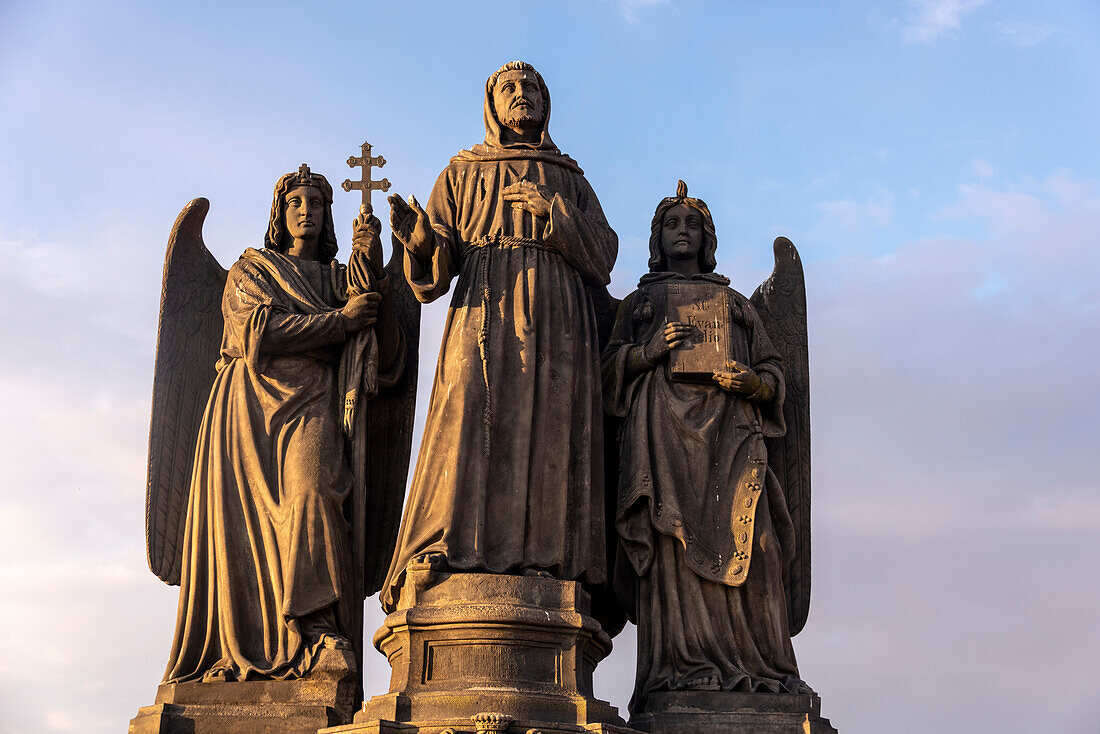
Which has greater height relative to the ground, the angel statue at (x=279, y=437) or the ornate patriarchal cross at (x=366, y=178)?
the ornate patriarchal cross at (x=366, y=178)

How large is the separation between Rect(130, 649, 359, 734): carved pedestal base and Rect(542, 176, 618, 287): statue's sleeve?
360cm

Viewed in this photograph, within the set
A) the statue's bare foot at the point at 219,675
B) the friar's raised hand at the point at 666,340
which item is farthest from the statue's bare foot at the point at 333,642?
the friar's raised hand at the point at 666,340

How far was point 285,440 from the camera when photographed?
13.9 m

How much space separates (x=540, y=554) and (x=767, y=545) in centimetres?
189

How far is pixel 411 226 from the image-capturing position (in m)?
14.0

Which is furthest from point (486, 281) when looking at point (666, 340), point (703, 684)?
point (703, 684)

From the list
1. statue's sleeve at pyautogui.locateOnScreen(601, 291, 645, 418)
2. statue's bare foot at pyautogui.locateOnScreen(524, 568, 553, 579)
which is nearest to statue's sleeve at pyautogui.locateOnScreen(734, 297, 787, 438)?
statue's sleeve at pyautogui.locateOnScreen(601, 291, 645, 418)

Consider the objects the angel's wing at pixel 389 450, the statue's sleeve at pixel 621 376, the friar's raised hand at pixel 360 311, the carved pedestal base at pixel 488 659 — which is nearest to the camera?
the carved pedestal base at pixel 488 659

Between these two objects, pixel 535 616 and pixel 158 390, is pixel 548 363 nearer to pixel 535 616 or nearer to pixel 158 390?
pixel 535 616

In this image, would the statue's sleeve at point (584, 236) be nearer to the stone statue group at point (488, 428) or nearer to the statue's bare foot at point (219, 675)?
the stone statue group at point (488, 428)

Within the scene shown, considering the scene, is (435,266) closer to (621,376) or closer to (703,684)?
(621,376)

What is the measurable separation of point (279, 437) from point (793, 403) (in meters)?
4.34

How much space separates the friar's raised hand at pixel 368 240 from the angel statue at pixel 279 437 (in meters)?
0.01

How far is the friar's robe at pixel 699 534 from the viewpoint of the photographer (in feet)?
44.8
